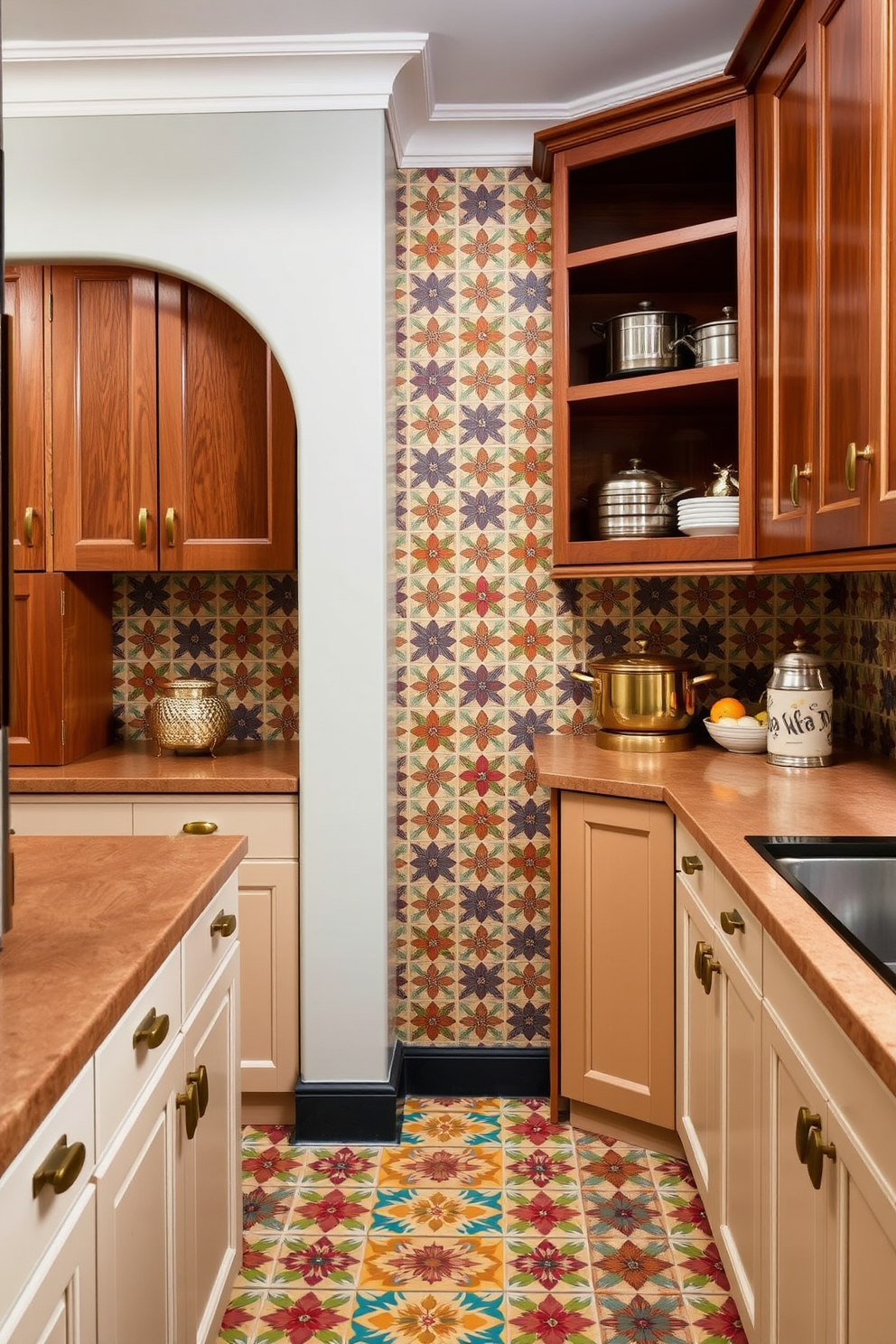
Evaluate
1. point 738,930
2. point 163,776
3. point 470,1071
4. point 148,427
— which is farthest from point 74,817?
point 738,930

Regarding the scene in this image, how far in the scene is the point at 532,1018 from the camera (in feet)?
9.95

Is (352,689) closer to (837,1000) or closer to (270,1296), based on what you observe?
(270,1296)

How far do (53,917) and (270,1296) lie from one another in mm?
1135

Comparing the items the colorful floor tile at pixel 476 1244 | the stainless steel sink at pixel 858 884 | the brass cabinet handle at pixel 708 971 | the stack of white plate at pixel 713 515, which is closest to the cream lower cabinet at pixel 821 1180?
the stainless steel sink at pixel 858 884

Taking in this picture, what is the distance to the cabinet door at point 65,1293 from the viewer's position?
3.08 feet

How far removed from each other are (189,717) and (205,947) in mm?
1272

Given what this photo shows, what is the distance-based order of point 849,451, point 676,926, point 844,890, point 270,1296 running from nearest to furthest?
point 844,890 < point 849,451 < point 270,1296 < point 676,926

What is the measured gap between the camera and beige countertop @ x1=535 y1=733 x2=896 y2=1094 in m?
1.12

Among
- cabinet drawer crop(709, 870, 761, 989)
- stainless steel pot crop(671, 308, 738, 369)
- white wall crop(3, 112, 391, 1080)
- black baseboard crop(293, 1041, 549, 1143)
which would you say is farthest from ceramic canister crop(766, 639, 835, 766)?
black baseboard crop(293, 1041, 549, 1143)

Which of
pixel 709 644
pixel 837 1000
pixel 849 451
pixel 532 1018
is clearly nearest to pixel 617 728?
pixel 709 644

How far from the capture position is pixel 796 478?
215 cm

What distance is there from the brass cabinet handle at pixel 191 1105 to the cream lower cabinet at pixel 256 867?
3.67 ft

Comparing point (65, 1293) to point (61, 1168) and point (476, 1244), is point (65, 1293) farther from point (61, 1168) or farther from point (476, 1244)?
point (476, 1244)

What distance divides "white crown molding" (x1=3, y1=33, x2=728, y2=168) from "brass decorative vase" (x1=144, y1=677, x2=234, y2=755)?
4.74 feet
